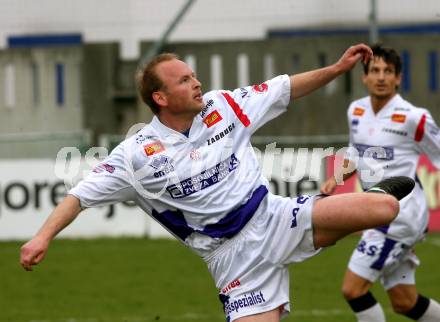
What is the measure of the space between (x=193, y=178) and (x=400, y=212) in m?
2.69

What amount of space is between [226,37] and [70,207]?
10.7 meters

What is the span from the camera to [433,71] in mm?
17594

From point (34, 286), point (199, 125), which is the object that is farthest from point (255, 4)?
point (199, 125)

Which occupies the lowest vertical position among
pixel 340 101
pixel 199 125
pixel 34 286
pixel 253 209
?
pixel 34 286

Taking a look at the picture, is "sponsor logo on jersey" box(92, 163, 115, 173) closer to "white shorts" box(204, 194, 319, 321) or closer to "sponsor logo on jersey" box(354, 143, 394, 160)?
"white shorts" box(204, 194, 319, 321)

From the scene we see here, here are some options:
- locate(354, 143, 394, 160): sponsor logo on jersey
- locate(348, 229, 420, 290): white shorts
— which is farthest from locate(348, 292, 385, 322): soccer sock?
locate(354, 143, 394, 160): sponsor logo on jersey

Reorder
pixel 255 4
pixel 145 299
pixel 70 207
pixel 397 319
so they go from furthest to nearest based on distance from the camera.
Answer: pixel 255 4, pixel 145 299, pixel 397 319, pixel 70 207

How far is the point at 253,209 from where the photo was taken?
7.09 meters

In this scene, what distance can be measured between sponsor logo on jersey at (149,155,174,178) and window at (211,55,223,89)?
34.4 feet

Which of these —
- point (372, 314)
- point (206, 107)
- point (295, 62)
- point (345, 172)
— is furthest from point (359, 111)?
point (295, 62)

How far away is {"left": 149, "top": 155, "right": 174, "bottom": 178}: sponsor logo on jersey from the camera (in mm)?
7098

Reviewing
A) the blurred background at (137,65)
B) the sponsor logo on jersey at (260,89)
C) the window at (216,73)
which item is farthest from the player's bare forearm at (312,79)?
the window at (216,73)

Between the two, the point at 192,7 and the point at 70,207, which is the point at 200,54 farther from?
the point at 70,207

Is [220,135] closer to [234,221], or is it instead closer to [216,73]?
[234,221]
